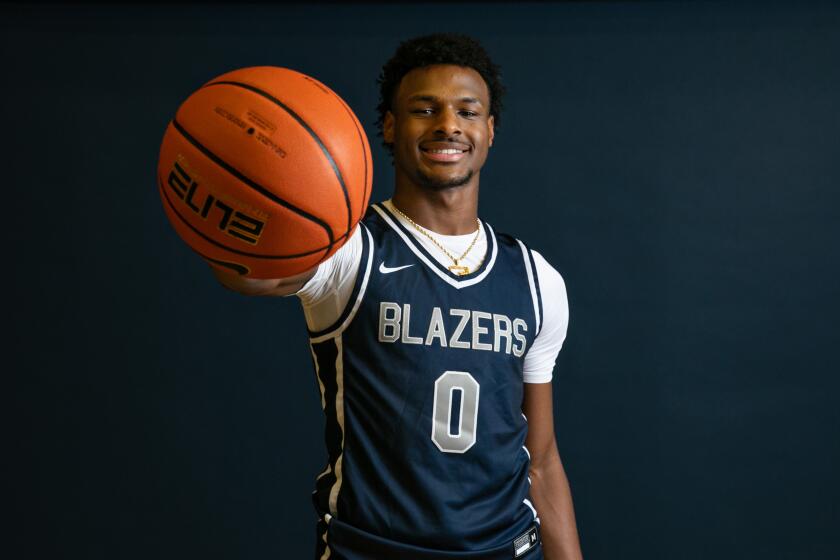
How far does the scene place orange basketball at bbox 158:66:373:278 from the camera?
103cm

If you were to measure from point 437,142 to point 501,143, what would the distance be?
102 centimetres

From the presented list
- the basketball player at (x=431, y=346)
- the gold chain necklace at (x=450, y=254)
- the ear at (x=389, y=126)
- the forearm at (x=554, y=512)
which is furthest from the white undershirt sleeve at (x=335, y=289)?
the forearm at (x=554, y=512)

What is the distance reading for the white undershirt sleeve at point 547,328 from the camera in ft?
4.94

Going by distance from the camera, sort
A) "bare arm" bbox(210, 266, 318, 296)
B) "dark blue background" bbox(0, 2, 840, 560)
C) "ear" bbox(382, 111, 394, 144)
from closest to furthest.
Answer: "bare arm" bbox(210, 266, 318, 296) < "ear" bbox(382, 111, 394, 144) < "dark blue background" bbox(0, 2, 840, 560)

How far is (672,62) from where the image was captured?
94.0 inches

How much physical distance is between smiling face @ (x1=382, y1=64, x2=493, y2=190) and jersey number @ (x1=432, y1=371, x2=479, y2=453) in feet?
1.14

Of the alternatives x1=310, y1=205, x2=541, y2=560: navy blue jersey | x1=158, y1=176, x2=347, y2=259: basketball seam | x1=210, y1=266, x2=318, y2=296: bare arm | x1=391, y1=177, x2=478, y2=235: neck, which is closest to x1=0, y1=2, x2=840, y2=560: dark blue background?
x1=391, y1=177, x2=478, y2=235: neck

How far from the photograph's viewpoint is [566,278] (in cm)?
238

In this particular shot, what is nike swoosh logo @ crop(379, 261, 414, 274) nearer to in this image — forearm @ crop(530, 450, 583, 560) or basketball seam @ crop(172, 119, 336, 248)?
basketball seam @ crop(172, 119, 336, 248)

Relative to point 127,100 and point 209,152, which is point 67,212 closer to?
point 127,100

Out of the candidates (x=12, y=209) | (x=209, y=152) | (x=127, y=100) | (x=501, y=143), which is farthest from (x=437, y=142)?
(x=12, y=209)

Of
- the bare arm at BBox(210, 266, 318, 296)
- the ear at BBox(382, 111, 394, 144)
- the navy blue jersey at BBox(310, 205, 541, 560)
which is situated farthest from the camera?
the ear at BBox(382, 111, 394, 144)

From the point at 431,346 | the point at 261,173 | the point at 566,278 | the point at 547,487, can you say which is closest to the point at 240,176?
the point at 261,173

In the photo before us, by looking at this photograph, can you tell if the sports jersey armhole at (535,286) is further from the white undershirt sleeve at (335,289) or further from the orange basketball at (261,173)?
the orange basketball at (261,173)
